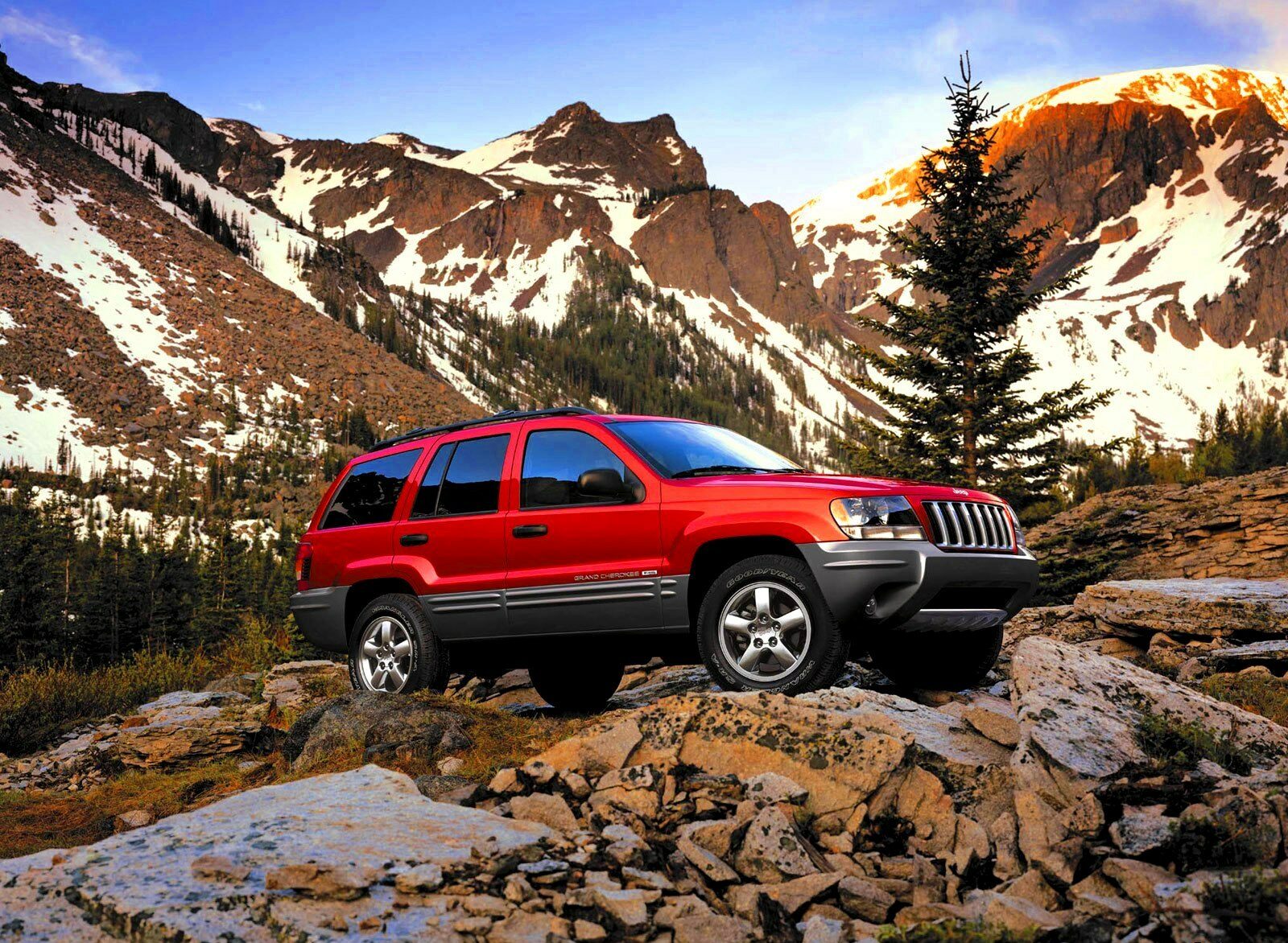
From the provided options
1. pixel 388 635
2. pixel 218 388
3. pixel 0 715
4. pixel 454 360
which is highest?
→ pixel 454 360

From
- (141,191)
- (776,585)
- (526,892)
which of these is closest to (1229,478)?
(776,585)

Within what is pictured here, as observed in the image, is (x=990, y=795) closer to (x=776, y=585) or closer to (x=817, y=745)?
(x=817, y=745)

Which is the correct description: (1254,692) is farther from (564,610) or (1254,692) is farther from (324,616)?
(324,616)

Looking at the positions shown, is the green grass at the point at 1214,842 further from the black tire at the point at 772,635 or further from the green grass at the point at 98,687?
Answer: the green grass at the point at 98,687

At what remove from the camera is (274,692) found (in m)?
12.4

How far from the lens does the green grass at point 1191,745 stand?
5320 mm

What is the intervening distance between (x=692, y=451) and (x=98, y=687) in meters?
11.7

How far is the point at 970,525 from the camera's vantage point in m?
6.62

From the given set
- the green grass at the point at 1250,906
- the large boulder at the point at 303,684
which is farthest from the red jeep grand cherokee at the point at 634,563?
the large boulder at the point at 303,684

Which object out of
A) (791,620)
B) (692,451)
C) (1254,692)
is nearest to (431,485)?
(692,451)

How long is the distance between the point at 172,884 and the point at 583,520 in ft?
11.3

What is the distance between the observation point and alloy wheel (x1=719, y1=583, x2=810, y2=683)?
6129 mm

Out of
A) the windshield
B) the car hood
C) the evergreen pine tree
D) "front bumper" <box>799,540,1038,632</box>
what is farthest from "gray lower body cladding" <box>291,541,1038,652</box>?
the evergreen pine tree

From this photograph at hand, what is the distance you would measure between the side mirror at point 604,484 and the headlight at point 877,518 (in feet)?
4.64
